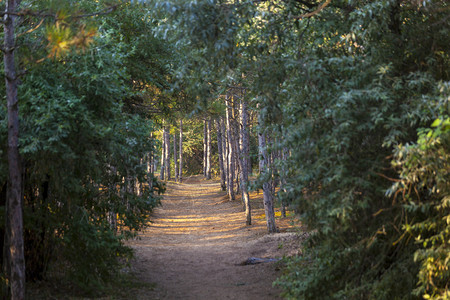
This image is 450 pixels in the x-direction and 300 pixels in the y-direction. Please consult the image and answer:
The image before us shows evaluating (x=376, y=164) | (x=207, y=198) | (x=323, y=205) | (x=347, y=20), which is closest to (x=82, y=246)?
(x=323, y=205)

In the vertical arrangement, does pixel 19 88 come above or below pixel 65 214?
above

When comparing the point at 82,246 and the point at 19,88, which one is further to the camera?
the point at 82,246

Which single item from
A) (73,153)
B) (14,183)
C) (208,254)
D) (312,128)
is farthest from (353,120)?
(208,254)

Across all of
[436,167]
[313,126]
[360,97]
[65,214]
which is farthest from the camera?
[65,214]

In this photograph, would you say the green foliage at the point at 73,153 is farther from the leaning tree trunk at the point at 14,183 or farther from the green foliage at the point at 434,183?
the green foliage at the point at 434,183

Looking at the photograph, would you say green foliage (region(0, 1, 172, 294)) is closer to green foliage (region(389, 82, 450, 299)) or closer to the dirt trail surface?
the dirt trail surface

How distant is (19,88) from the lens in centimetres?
798

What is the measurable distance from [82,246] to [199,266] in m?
5.03

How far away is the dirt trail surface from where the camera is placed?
10.6 meters

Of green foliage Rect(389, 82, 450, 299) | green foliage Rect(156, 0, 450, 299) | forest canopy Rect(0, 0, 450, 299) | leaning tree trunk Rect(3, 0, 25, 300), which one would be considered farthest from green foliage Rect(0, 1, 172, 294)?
green foliage Rect(389, 82, 450, 299)

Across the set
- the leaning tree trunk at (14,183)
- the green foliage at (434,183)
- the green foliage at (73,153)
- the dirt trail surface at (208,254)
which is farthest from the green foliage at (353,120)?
the dirt trail surface at (208,254)

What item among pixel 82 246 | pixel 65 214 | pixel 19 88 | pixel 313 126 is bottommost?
pixel 82 246

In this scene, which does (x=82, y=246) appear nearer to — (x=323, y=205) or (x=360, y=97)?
(x=323, y=205)

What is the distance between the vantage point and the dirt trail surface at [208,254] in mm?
10633
